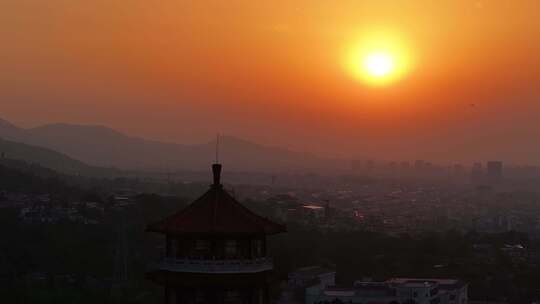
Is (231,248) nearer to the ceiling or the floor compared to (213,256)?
nearer to the ceiling

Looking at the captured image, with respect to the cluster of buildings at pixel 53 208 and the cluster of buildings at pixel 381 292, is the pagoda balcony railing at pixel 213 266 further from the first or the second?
the cluster of buildings at pixel 53 208

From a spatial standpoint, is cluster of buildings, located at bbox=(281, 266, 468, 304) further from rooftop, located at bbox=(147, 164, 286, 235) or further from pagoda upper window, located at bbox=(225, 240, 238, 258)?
pagoda upper window, located at bbox=(225, 240, 238, 258)

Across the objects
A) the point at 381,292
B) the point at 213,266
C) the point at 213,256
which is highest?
the point at 213,256

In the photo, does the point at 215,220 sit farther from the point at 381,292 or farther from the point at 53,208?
the point at 53,208

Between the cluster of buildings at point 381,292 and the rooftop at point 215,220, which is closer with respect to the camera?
the rooftop at point 215,220

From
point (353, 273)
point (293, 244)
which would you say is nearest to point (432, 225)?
point (293, 244)

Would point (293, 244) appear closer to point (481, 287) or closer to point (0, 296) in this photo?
point (481, 287)

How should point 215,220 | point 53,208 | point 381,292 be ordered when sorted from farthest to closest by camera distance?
point 53,208, point 381,292, point 215,220

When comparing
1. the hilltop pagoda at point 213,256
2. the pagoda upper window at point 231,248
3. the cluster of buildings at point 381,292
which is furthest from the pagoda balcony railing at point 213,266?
the cluster of buildings at point 381,292

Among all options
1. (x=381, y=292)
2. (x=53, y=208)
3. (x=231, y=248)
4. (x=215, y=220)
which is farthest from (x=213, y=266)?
(x=53, y=208)
